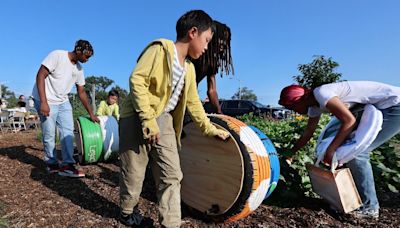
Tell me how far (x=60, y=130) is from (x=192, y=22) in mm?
2430

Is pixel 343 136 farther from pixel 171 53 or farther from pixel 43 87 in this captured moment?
pixel 43 87

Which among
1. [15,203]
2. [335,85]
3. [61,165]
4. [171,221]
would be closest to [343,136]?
[335,85]

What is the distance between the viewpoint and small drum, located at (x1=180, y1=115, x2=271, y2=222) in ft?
7.63

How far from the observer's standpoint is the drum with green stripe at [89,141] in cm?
444

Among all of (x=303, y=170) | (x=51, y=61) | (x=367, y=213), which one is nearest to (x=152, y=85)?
(x=303, y=170)

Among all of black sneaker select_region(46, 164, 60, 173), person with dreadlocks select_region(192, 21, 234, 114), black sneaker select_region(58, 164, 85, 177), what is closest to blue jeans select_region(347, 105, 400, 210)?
person with dreadlocks select_region(192, 21, 234, 114)

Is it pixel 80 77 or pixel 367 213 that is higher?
pixel 80 77

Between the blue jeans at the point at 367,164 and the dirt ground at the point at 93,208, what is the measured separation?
18 cm

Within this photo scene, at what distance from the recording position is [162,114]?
2.29m

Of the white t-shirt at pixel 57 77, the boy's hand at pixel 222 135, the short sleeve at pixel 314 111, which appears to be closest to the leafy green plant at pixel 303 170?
the short sleeve at pixel 314 111

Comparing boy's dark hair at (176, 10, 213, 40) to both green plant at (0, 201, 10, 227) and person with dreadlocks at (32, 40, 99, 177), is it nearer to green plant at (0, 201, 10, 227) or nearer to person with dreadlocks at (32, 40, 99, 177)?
green plant at (0, 201, 10, 227)

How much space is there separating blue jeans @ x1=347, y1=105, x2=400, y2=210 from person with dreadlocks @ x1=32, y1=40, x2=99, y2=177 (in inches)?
108

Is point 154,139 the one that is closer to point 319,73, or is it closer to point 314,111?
point 314,111

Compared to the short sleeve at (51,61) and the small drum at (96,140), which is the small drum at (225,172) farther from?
the small drum at (96,140)
